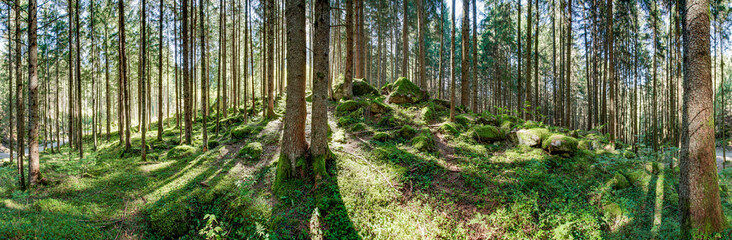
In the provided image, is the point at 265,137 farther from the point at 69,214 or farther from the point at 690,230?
the point at 690,230

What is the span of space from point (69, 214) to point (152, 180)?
87.7 inches

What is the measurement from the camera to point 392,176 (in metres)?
6.12

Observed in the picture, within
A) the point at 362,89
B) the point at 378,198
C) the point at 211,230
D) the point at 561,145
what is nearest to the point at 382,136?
the point at 378,198

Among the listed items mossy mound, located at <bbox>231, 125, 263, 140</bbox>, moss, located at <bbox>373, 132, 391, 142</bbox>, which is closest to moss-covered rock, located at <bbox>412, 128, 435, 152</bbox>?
moss, located at <bbox>373, 132, 391, 142</bbox>

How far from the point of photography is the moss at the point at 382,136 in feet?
28.3

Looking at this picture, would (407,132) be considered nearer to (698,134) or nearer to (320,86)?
(320,86)

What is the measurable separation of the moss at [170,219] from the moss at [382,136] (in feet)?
17.5

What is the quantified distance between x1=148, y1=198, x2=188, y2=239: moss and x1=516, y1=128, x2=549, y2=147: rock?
8.96m

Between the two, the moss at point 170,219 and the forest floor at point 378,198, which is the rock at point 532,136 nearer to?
the forest floor at point 378,198

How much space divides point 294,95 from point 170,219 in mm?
3431

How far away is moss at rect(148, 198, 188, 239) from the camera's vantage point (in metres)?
5.02

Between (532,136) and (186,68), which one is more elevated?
(186,68)

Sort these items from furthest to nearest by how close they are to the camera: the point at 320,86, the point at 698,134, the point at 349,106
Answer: the point at 349,106 < the point at 320,86 < the point at 698,134

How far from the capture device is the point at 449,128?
9.11 m
